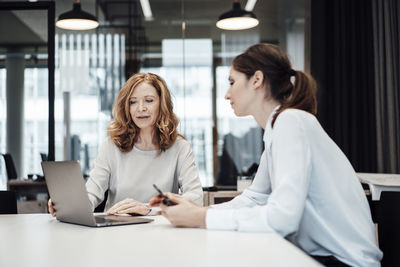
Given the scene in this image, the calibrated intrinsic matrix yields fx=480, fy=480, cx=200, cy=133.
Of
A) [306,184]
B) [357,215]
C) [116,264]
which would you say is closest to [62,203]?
[116,264]

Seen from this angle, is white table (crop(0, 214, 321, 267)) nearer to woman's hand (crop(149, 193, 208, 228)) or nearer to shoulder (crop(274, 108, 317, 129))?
woman's hand (crop(149, 193, 208, 228))

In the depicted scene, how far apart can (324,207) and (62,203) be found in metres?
0.93

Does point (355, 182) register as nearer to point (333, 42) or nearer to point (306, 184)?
point (306, 184)

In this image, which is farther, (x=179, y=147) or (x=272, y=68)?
(x=179, y=147)

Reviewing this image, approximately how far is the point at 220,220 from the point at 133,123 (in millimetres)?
1249

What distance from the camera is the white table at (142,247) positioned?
1074 millimetres

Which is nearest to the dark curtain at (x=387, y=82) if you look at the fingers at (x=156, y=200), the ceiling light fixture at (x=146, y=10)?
the ceiling light fixture at (x=146, y=10)

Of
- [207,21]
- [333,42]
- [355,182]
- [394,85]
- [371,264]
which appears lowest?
[371,264]

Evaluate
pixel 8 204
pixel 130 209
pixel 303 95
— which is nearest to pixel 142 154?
pixel 130 209

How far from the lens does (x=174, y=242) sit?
1.30 m

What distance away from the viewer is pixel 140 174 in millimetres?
2453

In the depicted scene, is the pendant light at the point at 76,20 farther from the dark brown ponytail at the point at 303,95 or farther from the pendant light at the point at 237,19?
the dark brown ponytail at the point at 303,95

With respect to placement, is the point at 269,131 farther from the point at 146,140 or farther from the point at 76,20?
the point at 76,20

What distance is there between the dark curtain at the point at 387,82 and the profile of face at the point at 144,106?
7.84 ft
